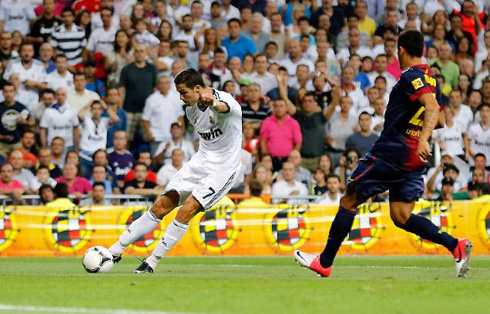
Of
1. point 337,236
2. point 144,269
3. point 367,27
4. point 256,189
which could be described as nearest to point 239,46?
point 367,27

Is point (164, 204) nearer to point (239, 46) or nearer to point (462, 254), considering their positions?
point (462, 254)

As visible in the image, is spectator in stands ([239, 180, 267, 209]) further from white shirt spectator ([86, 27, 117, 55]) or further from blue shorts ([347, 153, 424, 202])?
blue shorts ([347, 153, 424, 202])

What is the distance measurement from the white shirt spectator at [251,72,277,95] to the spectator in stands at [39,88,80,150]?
355 centimetres

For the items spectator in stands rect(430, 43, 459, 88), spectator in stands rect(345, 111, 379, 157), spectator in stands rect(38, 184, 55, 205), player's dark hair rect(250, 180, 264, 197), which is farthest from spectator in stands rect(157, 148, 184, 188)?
spectator in stands rect(430, 43, 459, 88)

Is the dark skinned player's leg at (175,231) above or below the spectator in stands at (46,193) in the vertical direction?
above

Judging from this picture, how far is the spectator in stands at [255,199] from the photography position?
739 inches

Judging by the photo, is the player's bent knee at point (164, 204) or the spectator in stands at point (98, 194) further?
the spectator in stands at point (98, 194)

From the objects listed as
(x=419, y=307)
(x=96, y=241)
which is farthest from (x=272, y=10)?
(x=419, y=307)

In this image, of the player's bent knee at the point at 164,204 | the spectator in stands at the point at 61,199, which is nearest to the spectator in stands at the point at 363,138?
the spectator in stands at the point at 61,199

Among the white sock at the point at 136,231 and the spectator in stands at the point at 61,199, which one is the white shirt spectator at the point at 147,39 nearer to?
the spectator in stands at the point at 61,199

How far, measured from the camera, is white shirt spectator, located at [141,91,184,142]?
70.6ft

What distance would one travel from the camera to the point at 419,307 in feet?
28.1

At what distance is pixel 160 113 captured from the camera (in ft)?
70.6

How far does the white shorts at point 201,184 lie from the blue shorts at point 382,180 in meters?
1.88
